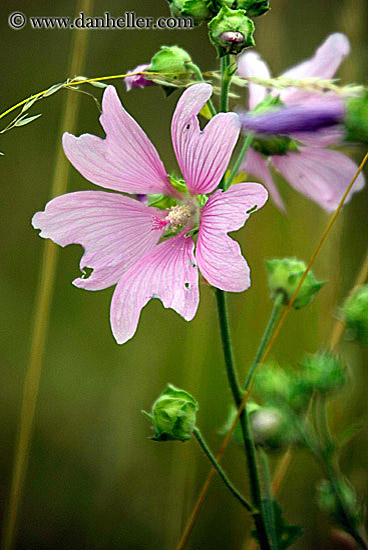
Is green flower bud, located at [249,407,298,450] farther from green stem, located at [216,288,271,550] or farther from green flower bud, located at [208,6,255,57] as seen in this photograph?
green flower bud, located at [208,6,255,57]

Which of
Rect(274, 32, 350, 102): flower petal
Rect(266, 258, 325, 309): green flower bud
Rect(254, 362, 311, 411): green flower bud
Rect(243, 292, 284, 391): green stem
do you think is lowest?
Rect(254, 362, 311, 411): green flower bud

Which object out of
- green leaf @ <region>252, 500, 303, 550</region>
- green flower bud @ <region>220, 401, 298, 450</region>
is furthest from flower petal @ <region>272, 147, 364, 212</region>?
green leaf @ <region>252, 500, 303, 550</region>

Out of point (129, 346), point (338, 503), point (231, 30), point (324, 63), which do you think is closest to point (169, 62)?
point (231, 30)

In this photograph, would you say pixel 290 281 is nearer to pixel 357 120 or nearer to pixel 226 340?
pixel 226 340

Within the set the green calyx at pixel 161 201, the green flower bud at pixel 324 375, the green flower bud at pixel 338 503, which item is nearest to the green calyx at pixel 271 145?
the green calyx at pixel 161 201

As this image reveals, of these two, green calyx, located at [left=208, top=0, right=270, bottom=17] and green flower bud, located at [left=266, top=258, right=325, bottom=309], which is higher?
green calyx, located at [left=208, top=0, right=270, bottom=17]

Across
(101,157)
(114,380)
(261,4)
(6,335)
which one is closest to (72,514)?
(114,380)

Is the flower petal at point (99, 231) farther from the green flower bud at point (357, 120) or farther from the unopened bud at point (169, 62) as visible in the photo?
the green flower bud at point (357, 120)
